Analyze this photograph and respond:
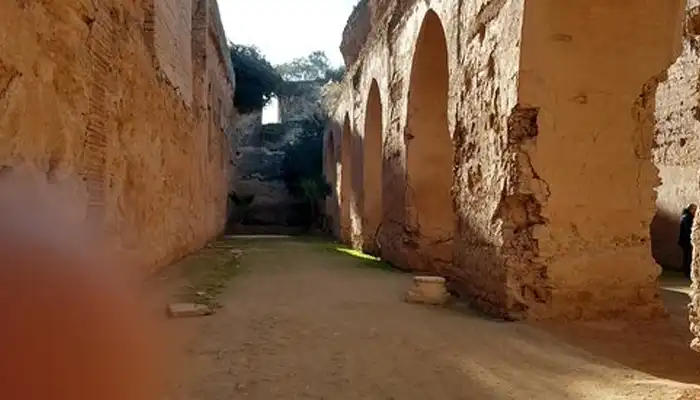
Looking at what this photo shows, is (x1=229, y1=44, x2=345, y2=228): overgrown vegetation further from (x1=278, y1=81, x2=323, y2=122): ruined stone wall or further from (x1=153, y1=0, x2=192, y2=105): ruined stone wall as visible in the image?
(x1=153, y1=0, x2=192, y2=105): ruined stone wall

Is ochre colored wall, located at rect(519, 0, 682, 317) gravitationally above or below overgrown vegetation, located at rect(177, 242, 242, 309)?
above

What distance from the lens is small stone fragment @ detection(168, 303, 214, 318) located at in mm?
4512

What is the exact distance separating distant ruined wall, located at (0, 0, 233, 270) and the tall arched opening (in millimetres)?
5296

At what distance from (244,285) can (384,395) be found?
3898 mm

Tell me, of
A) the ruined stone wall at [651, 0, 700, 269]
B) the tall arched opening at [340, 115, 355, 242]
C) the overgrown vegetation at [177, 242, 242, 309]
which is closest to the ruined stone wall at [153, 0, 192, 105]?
the overgrown vegetation at [177, 242, 242, 309]

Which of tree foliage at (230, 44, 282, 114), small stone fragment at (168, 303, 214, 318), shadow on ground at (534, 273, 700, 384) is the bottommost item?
shadow on ground at (534, 273, 700, 384)

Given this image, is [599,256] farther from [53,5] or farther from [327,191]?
[327,191]

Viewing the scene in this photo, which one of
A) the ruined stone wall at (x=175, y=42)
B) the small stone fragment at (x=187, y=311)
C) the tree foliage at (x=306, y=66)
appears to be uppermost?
the tree foliage at (x=306, y=66)

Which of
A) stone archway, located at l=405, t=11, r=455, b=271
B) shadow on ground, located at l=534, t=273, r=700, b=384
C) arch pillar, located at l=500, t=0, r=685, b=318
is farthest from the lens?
stone archway, located at l=405, t=11, r=455, b=271

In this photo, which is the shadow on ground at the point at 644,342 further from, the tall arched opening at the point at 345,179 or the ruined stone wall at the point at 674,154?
the tall arched opening at the point at 345,179

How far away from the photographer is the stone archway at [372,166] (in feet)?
37.9

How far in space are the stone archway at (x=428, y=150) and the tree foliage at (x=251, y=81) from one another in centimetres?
1449

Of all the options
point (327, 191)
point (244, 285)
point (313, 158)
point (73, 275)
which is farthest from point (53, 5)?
point (313, 158)

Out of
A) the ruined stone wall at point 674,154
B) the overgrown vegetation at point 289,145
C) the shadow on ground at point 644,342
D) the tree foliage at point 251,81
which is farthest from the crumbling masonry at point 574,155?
the tree foliage at point 251,81
